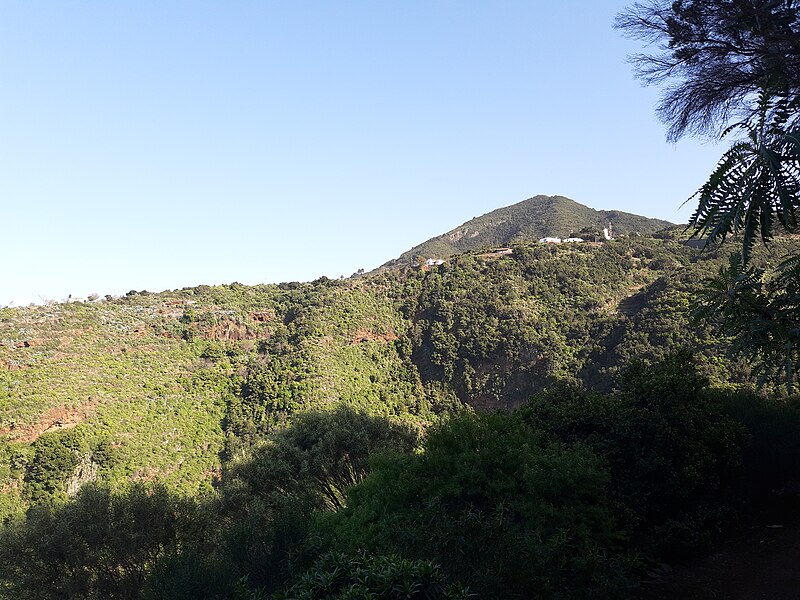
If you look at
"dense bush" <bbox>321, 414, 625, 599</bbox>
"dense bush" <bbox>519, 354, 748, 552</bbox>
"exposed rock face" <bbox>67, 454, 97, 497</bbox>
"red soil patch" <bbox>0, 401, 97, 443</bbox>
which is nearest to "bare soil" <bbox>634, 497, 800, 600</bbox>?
"dense bush" <bbox>519, 354, 748, 552</bbox>

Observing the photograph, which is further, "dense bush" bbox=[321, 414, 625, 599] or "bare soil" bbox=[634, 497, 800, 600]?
"bare soil" bbox=[634, 497, 800, 600]

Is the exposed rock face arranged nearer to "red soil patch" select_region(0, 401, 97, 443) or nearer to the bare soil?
"red soil patch" select_region(0, 401, 97, 443)

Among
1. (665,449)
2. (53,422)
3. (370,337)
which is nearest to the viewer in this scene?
(665,449)

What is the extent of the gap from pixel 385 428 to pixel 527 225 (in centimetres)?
6493

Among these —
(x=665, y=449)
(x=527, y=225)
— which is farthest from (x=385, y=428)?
(x=527, y=225)

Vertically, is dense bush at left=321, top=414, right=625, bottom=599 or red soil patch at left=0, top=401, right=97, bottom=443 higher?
dense bush at left=321, top=414, right=625, bottom=599

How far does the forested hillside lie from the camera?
5961 millimetres

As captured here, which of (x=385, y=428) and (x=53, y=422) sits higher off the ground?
(x=53, y=422)

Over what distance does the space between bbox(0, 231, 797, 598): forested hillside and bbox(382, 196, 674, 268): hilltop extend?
2204 centimetres

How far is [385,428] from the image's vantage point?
18.5 m

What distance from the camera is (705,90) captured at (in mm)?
6047

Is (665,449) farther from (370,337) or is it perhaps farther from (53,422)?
(370,337)

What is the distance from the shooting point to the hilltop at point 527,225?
236ft

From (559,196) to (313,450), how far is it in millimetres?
82311
